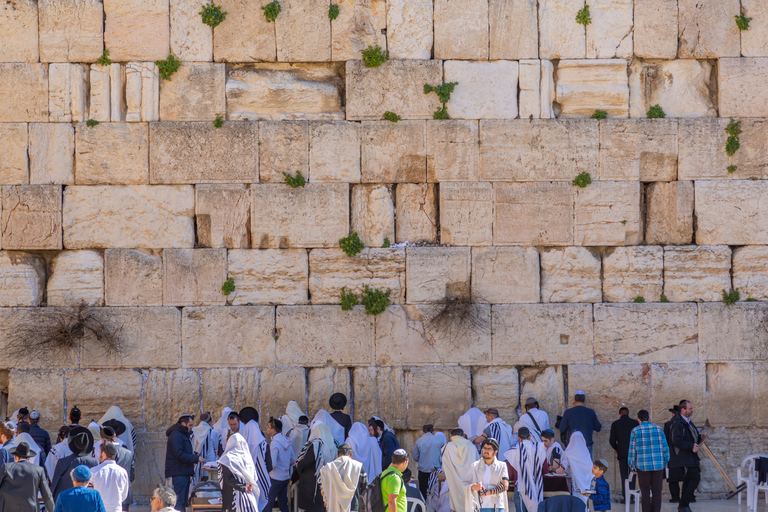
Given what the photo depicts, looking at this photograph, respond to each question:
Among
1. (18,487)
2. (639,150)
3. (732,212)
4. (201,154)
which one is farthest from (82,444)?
(732,212)

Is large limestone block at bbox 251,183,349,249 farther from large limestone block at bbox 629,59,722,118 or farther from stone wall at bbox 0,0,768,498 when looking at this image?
large limestone block at bbox 629,59,722,118

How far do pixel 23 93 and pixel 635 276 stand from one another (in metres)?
8.55

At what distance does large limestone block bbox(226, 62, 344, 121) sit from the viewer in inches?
397

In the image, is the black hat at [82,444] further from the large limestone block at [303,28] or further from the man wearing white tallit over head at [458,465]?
the large limestone block at [303,28]

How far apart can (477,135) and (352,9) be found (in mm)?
2404

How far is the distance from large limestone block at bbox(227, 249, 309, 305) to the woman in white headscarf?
3140 millimetres

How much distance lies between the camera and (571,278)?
32.7 ft

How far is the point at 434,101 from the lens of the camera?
1002 centimetres

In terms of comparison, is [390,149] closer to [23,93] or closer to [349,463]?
[349,463]

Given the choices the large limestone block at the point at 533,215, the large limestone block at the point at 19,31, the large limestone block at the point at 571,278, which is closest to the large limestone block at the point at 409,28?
the large limestone block at the point at 533,215

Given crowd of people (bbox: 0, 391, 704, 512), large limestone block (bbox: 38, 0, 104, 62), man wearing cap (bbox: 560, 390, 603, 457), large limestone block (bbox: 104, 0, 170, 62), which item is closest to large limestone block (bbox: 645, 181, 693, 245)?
crowd of people (bbox: 0, 391, 704, 512)

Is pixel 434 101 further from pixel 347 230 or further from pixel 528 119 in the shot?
pixel 347 230

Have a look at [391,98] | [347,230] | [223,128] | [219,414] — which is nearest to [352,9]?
[391,98]

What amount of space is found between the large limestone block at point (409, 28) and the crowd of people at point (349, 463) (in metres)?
4.67
